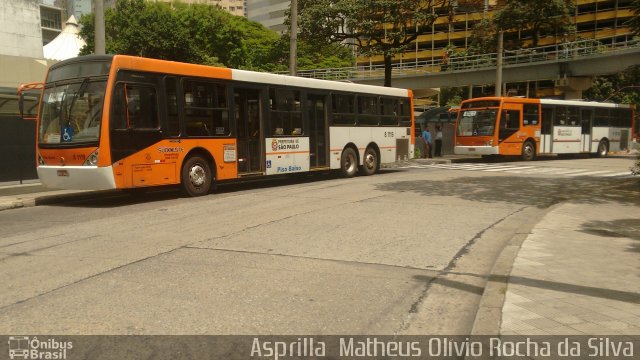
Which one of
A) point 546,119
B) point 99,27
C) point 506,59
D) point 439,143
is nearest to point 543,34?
point 506,59

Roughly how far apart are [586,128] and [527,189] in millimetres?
19814

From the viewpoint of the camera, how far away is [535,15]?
2090 inches

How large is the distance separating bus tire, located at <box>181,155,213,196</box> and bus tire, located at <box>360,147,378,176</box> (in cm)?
684

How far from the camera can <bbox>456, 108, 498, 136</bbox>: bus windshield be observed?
25969 mm

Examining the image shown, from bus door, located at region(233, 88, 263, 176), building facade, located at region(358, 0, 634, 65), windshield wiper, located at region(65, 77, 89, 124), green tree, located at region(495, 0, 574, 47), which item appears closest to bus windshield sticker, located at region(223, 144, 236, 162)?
bus door, located at region(233, 88, 263, 176)

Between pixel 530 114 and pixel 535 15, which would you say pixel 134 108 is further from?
pixel 535 15

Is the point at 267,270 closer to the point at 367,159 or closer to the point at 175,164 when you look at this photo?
the point at 175,164

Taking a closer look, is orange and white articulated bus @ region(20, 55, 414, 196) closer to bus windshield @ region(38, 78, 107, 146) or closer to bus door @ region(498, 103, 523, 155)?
bus windshield @ region(38, 78, 107, 146)

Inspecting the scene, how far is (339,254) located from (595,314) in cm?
306

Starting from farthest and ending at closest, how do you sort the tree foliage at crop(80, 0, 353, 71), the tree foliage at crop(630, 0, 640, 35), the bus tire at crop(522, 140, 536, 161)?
the tree foliage at crop(80, 0, 353, 71), the bus tire at crop(522, 140, 536, 161), the tree foliage at crop(630, 0, 640, 35)

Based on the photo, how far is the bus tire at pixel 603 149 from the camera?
105 ft

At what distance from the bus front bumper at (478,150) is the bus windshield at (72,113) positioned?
1953 centimetres

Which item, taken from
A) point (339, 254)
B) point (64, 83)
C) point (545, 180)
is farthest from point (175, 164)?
point (545, 180)

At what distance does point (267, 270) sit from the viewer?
19.0ft
